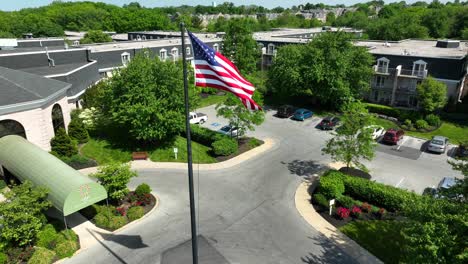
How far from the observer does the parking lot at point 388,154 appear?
2920 centimetres

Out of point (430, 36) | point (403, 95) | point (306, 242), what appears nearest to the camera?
point (306, 242)

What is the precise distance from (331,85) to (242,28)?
2129 centimetres

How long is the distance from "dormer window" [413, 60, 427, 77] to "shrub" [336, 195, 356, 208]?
100 ft

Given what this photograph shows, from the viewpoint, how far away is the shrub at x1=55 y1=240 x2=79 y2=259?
19.2 metres

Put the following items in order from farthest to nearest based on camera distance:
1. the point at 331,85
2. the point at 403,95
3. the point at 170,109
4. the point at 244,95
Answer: the point at 403,95
the point at 331,85
the point at 170,109
the point at 244,95

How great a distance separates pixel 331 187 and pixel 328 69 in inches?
935

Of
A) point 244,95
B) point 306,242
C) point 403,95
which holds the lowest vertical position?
point 306,242

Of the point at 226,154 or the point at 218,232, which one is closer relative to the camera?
the point at 218,232

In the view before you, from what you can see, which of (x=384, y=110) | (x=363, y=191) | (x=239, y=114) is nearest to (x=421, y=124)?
(x=384, y=110)

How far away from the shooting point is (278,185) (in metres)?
27.5

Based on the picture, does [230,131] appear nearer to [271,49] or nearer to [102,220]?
[102,220]

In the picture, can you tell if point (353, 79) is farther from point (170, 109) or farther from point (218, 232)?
point (218, 232)

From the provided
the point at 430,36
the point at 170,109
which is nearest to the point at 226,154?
the point at 170,109

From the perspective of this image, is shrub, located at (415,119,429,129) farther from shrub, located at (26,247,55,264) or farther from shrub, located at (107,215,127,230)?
shrub, located at (26,247,55,264)
